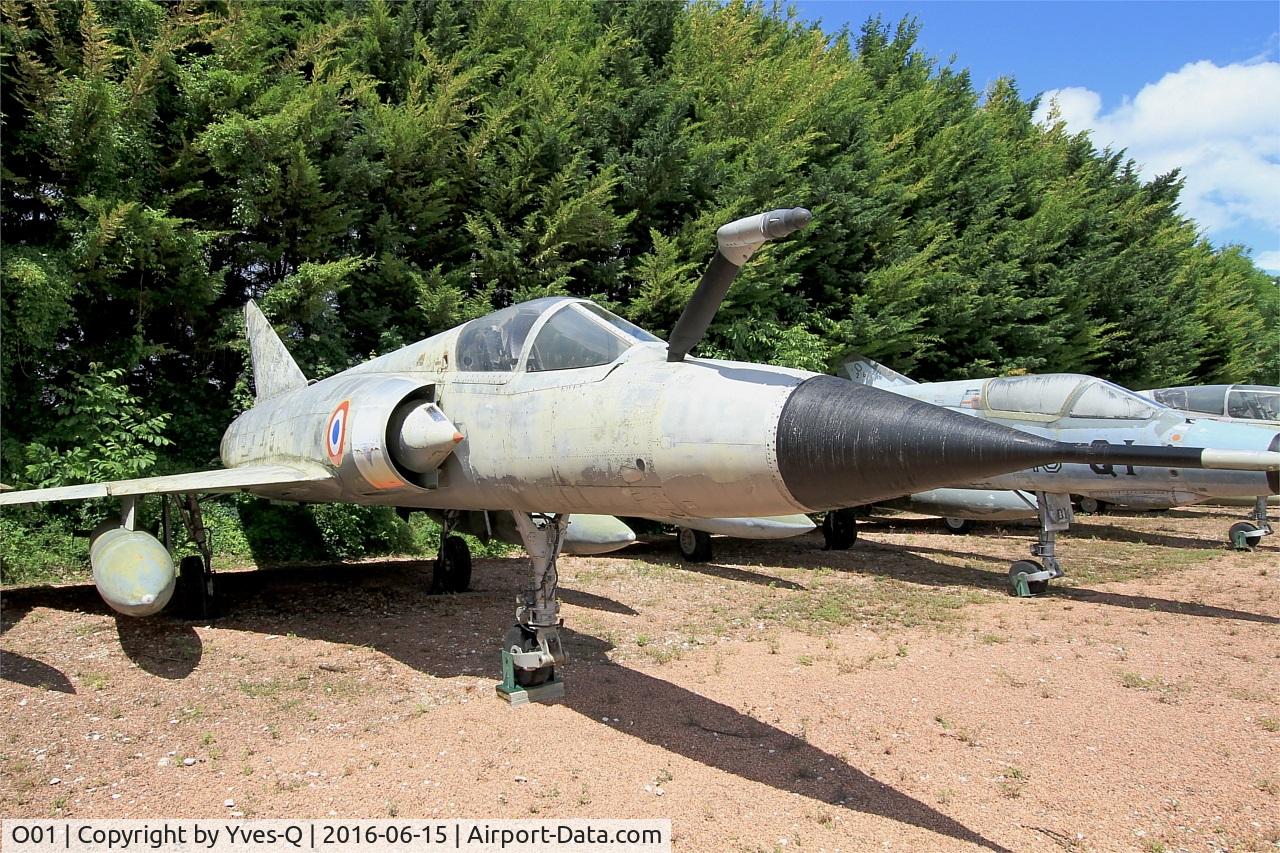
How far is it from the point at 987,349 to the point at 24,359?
705 inches

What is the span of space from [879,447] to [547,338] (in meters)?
2.27

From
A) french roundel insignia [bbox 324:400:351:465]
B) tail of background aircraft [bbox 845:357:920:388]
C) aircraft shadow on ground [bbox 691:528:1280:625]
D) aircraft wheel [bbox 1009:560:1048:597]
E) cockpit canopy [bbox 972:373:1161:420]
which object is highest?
tail of background aircraft [bbox 845:357:920:388]

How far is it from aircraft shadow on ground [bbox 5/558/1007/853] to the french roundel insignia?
173cm

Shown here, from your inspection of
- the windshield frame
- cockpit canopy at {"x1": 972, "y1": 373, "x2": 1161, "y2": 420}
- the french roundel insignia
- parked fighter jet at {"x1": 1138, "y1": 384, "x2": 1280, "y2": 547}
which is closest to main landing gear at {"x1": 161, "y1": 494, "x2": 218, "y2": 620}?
the french roundel insignia

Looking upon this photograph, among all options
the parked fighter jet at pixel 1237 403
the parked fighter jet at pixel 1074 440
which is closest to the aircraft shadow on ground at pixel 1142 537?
the parked fighter jet at pixel 1237 403

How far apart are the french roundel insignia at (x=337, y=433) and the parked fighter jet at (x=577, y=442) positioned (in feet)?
0.08

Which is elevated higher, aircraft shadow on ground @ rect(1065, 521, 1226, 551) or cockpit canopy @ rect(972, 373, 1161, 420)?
cockpit canopy @ rect(972, 373, 1161, 420)

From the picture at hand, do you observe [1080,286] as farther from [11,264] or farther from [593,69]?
[11,264]

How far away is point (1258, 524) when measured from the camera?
44.7ft

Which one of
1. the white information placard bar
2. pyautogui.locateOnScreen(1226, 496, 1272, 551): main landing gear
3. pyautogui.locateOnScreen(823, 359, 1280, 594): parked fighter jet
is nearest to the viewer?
the white information placard bar

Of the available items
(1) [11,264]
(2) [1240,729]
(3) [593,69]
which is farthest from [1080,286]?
(1) [11,264]

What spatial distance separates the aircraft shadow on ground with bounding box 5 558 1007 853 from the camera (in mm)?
4129

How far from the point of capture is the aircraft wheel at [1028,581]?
9031 millimetres

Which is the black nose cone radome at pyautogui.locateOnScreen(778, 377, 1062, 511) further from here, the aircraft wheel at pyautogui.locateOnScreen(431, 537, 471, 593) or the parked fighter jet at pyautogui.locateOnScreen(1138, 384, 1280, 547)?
the parked fighter jet at pyautogui.locateOnScreen(1138, 384, 1280, 547)
